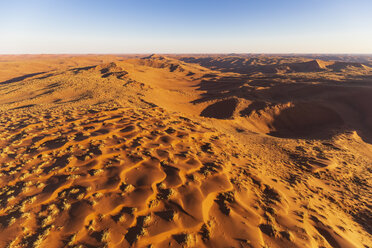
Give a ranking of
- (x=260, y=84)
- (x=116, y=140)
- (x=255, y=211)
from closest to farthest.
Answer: (x=255, y=211) < (x=116, y=140) < (x=260, y=84)

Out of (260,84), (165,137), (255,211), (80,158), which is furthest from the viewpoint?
(260,84)

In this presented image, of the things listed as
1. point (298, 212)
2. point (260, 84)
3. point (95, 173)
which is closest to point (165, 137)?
point (95, 173)

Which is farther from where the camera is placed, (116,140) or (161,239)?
(116,140)

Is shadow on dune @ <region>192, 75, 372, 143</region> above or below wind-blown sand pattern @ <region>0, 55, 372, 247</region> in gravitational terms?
below

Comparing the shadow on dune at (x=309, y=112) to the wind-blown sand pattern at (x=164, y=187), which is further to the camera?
the shadow on dune at (x=309, y=112)

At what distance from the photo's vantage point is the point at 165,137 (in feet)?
16.9

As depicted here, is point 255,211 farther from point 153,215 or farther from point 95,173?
point 95,173

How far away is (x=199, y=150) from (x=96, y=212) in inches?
113

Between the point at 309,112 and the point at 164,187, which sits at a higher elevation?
the point at 164,187

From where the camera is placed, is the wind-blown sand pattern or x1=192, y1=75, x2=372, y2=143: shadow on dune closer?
the wind-blown sand pattern

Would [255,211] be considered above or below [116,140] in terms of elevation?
below

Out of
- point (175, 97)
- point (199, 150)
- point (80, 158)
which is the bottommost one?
point (175, 97)

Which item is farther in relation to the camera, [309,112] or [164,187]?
[309,112]

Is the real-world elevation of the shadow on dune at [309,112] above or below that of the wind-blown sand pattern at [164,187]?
below
